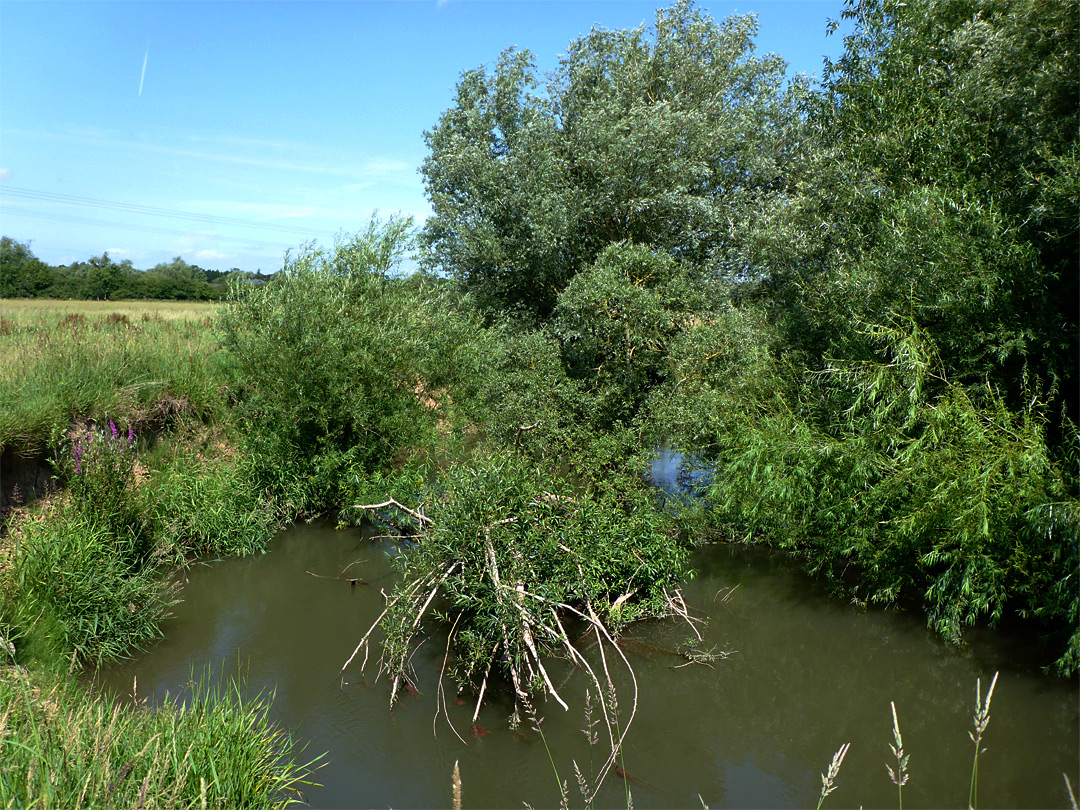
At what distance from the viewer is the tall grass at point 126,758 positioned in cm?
346

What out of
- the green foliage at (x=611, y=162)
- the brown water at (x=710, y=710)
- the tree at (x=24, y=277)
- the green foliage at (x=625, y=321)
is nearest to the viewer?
the brown water at (x=710, y=710)

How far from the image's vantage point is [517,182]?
15852 mm

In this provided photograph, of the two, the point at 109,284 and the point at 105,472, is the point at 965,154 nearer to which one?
the point at 105,472

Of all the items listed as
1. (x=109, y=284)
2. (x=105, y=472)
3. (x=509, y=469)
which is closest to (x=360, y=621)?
(x=509, y=469)

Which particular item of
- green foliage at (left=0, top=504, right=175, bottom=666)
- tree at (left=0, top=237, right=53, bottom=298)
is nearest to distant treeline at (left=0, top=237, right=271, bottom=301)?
tree at (left=0, top=237, right=53, bottom=298)

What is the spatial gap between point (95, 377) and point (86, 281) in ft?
113

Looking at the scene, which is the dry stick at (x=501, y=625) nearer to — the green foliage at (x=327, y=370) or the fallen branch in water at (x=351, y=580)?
the fallen branch in water at (x=351, y=580)

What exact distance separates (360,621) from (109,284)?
40.6 meters

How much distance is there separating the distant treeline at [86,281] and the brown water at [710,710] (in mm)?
28173

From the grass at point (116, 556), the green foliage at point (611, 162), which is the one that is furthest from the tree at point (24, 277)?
the green foliage at point (611, 162)

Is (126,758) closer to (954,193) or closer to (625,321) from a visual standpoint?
(625,321)

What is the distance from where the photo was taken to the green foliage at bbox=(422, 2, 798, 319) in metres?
14.5

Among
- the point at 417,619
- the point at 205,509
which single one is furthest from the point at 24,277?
the point at 417,619

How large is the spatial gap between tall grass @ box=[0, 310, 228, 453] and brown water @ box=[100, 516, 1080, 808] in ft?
10.3
